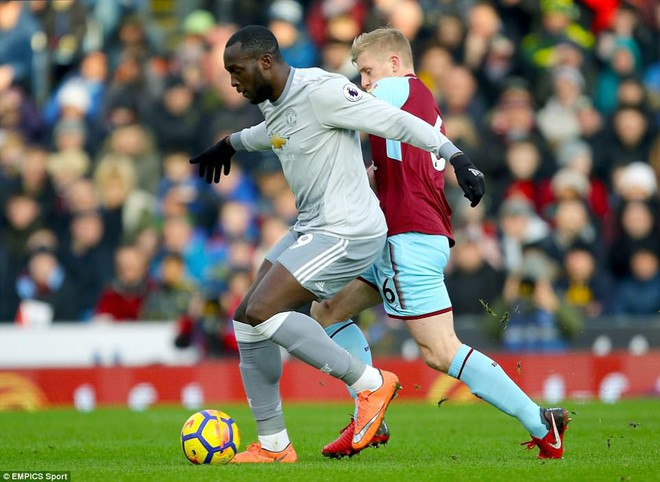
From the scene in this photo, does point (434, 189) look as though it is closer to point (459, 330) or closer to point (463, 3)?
point (459, 330)

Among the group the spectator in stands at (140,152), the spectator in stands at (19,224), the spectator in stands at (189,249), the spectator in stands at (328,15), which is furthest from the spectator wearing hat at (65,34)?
the spectator in stands at (189,249)

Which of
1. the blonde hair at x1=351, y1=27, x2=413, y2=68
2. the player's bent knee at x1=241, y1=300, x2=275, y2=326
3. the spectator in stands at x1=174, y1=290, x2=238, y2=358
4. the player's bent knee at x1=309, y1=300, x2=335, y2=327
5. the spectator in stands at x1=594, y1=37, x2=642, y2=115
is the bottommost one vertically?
the spectator in stands at x1=174, y1=290, x2=238, y2=358

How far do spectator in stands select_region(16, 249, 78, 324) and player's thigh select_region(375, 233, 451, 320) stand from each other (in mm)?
7860

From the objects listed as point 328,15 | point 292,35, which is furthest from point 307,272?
point 328,15

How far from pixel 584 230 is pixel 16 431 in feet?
22.9

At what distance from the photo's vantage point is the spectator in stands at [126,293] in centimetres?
1483

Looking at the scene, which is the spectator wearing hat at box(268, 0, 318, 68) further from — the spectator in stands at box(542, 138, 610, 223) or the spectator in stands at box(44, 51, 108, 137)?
the spectator in stands at box(542, 138, 610, 223)

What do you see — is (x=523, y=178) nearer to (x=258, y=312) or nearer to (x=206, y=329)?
(x=206, y=329)

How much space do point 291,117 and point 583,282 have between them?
7.81 metres

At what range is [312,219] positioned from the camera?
25.3ft

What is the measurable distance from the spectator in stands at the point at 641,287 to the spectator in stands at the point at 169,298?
15.5 feet

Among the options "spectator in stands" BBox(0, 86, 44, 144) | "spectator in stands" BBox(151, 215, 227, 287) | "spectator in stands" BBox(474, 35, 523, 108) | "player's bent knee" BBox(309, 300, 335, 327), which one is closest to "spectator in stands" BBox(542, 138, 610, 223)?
"spectator in stands" BBox(474, 35, 523, 108)

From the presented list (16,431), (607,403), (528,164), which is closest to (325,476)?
(16,431)

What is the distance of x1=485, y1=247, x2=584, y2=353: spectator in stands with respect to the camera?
547 inches
